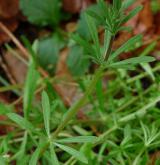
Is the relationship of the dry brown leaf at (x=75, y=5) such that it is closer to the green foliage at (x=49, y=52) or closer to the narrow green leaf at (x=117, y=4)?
the green foliage at (x=49, y=52)

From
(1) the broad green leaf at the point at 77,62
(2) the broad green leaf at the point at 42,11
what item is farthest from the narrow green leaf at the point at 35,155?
(2) the broad green leaf at the point at 42,11

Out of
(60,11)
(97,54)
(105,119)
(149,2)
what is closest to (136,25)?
(149,2)

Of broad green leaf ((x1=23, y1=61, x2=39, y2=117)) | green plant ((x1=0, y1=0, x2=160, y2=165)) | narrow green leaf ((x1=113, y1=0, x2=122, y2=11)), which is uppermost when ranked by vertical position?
narrow green leaf ((x1=113, y1=0, x2=122, y2=11))

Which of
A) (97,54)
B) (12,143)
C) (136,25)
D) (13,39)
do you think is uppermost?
(97,54)

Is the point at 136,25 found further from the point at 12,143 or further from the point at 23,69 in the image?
the point at 12,143

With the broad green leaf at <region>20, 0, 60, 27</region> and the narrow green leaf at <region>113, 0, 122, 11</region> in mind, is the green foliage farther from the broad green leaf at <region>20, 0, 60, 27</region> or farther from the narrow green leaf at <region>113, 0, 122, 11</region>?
the narrow green leaf at <region>113, 0, 122, 11</region>

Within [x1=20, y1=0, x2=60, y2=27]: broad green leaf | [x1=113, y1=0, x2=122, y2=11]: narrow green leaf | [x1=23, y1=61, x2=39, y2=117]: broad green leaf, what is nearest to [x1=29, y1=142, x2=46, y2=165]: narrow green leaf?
[x1=23, y1=61, x2=39, y2=117]: broad green leaf
